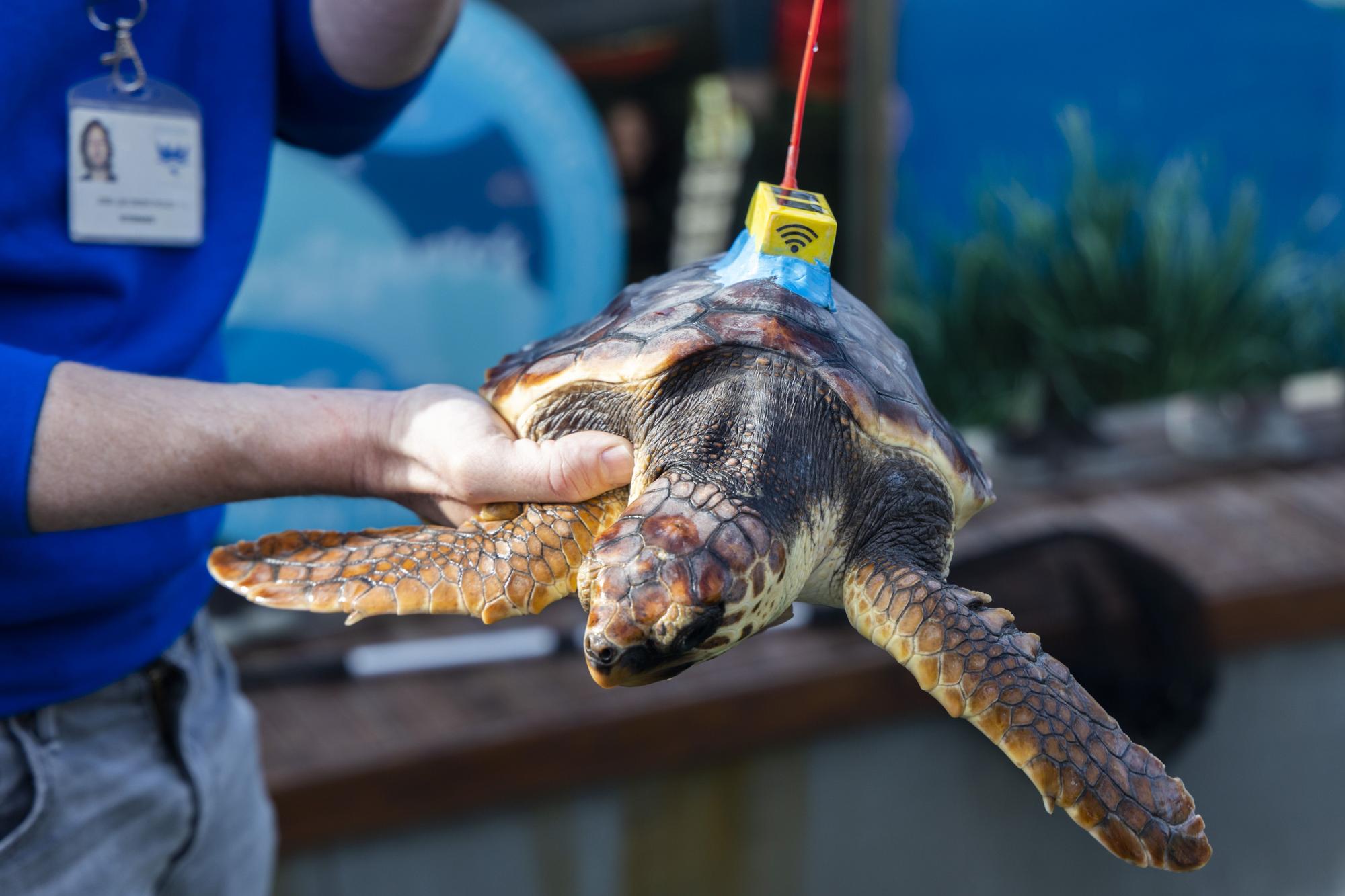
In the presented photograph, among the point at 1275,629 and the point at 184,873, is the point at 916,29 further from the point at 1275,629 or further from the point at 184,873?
the point at 184,873

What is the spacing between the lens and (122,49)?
0.88 m

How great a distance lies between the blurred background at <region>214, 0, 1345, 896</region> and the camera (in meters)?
2.00

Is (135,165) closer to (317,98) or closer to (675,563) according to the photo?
(317,98)

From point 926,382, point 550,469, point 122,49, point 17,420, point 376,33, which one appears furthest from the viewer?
point 926,382

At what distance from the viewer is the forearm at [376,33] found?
97 centimetres

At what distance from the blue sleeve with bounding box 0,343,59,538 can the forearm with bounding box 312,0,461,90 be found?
1.44 feet

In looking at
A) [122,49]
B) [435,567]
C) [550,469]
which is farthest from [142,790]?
[122,49]

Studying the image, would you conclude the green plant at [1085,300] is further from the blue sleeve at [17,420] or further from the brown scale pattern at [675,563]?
the blue sleeve at [17,420]

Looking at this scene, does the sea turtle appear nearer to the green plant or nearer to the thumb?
the thumb

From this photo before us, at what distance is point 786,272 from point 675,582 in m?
0.25

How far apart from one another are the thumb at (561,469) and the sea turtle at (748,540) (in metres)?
0.03

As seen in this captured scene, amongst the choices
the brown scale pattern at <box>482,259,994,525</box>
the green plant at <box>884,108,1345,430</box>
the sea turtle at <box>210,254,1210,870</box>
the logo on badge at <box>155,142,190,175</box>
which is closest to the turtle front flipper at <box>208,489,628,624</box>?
the sea turtle at <box>210,254,1210,870</box>

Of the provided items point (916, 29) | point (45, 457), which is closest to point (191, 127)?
point (45, 457)

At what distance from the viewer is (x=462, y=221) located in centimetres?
221
